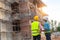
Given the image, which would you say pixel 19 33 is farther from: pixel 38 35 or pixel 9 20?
pixel 38 35

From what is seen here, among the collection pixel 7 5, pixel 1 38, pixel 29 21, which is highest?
pixel 7 5

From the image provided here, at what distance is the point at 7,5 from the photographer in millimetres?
18906

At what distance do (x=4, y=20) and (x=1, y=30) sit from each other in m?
0.95

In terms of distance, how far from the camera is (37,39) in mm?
11344

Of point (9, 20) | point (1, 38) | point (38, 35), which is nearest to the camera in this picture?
point (38, 35)

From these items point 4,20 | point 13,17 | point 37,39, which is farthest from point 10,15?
point 37,39

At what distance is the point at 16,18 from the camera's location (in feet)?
63.8

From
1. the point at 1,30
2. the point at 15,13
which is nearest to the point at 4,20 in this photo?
the point at 1,30

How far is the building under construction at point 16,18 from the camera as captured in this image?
59.6ft

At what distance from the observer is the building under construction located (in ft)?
59.6

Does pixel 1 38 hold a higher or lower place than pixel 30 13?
lower

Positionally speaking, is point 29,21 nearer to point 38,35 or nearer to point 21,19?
point 21,19

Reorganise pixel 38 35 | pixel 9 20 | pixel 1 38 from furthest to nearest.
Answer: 1. pixel 9 20
2. pixel 1 38
3. pixel 38 35

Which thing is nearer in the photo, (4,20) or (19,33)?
(4,20)
